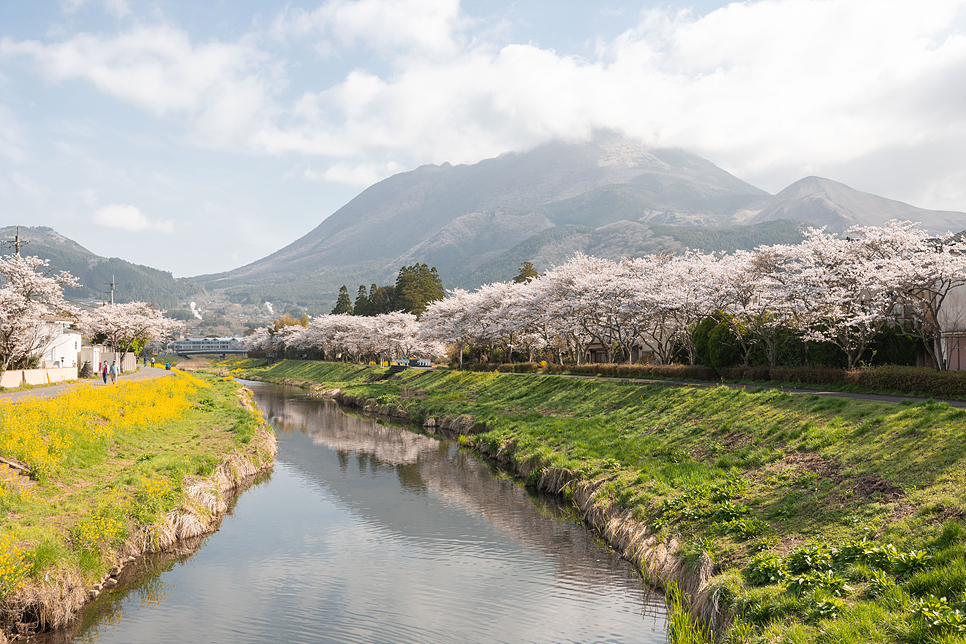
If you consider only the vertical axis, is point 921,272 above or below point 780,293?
above

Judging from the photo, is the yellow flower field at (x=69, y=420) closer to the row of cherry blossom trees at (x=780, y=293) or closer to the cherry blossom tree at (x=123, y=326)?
the row of cherry blossom trees at (x=780, y=293)

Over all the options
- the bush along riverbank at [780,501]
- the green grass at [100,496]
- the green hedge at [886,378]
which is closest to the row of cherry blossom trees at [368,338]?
the green hedge at [886,378]

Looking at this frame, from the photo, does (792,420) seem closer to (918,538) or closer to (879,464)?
(879,464)

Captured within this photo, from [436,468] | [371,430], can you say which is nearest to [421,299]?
A: [371,430]

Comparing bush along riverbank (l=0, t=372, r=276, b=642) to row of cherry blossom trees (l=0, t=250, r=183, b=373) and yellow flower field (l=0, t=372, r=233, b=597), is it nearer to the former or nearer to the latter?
yellow flower field (l=0, t=372, r=233, b=597)

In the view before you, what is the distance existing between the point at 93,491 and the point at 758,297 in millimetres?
31410

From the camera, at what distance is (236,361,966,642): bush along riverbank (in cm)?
902

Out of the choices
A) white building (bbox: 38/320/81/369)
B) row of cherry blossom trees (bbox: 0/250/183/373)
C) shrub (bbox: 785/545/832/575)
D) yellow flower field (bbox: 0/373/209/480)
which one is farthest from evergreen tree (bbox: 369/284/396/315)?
shrub (bbox: 785/545/832/575)

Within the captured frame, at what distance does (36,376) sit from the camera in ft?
144

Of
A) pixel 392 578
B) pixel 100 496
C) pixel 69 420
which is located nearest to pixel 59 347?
pixel 69 420

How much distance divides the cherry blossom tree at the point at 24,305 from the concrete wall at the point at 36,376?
0.72 metres

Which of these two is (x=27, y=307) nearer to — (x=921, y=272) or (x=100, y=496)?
(x=100, y=496)

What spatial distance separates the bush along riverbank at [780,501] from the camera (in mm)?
9016

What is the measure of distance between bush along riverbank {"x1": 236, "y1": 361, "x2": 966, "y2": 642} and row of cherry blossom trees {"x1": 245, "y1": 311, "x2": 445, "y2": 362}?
181ft
